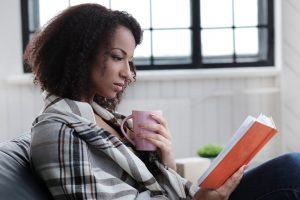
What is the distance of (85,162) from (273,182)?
410 mm

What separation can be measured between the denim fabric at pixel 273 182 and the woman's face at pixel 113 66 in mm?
358

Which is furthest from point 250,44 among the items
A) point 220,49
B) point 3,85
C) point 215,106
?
point 3,85

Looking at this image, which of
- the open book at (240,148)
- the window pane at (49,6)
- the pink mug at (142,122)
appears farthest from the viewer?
the window pane at (49,6)

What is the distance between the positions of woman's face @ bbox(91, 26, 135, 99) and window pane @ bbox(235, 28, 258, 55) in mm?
2510

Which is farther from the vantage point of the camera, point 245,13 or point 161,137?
point 245,13

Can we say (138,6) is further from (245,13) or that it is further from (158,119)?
(158,119)

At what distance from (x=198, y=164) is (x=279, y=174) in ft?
3.15

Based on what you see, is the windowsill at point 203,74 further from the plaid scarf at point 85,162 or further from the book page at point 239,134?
the book page at point 239,134

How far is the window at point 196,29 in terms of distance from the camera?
3.58 metres

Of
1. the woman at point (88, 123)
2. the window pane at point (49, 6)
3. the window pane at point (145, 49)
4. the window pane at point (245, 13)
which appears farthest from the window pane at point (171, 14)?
the woman at point (88, 123)

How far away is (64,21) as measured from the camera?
1173mm

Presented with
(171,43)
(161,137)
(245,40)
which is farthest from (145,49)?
(161,137)

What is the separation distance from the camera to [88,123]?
3.78 ft

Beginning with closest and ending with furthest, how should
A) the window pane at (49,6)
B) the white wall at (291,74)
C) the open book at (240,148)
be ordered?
the open book at (240,148) < the white wall at (291,74) < the window pane at (49,6)
